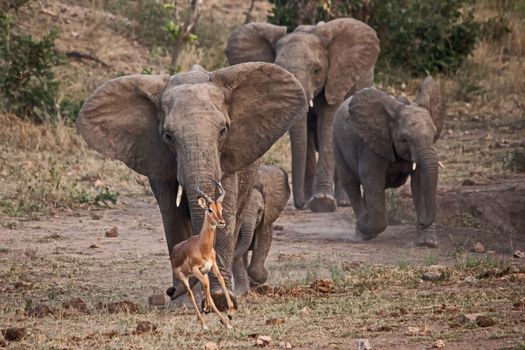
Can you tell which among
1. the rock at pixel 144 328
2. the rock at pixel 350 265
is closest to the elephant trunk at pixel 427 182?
the rock at pixel 350 265

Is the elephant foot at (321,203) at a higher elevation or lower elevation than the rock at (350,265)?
lower

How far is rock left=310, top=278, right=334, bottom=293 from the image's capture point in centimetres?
966

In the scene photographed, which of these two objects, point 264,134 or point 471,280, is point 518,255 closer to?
point 471,280

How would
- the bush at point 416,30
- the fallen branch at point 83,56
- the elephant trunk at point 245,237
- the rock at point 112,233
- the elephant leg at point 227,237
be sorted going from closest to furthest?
the elephant leg at point 227,237, the elephant trunk at point 245,237, the rock at point 112,233, the fallen branch at point 83,56, the bush at point 416,30

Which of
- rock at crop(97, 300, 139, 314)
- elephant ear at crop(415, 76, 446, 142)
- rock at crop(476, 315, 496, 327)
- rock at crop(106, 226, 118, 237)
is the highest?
elephant ear at crop(415, 76, 446, 142)

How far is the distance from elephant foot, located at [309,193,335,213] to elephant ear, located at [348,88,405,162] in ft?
5.49

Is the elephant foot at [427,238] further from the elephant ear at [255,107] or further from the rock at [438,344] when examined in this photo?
the rock at [438,344]

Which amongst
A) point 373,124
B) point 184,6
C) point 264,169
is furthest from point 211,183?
point 184,6

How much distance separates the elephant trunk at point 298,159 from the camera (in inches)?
607

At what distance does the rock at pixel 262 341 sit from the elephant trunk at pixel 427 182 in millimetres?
5627

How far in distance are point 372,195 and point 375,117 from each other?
29.8 inches

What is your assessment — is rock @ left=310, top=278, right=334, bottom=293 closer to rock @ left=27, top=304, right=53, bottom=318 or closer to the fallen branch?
rock @ left=27, top=304, right=53, bottom=318

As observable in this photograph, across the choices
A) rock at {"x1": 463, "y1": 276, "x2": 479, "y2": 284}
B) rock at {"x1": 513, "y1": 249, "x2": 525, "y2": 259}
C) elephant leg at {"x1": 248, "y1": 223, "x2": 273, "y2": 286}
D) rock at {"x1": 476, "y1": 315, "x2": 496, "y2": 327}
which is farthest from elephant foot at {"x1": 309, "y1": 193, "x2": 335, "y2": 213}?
rock at {"x1": 476, "y1": 315, "x2": 496, "y2": 327}

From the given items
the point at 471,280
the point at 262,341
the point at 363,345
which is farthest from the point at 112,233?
the point at 363,345
